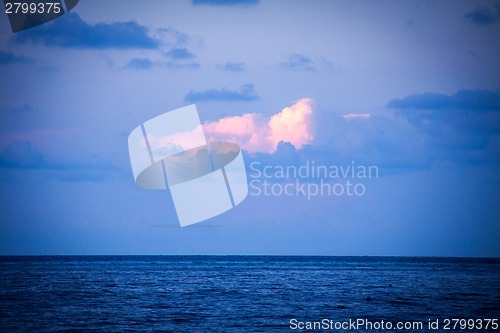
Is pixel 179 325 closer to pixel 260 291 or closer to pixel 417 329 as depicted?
pixel 417 329

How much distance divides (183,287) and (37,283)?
13255 mm

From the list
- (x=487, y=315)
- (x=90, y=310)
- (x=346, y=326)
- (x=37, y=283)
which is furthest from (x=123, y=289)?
(x=487, y=315)

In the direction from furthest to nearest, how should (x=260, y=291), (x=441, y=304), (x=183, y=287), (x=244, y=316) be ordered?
(x=183, y=287), (x=260, y=291), (x=441, y=304), (x=244, y=316)

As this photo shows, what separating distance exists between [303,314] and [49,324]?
547 inches

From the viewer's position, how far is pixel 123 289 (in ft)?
163

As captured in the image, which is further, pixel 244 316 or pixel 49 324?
pixel 244 316

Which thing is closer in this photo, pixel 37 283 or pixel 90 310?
pixel 90 310

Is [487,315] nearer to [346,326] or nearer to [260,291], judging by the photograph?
[346,326]

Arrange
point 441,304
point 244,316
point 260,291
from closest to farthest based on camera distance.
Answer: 1. point 244,316
2. point 441,304
3. point 260,291

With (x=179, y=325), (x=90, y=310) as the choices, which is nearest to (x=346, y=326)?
(x=179, y=325)

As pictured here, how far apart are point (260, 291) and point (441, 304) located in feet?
46.6

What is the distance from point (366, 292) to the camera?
161ft

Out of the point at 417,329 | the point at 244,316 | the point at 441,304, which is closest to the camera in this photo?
the point at 417,329

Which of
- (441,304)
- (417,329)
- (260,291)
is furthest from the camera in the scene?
(260,291)
